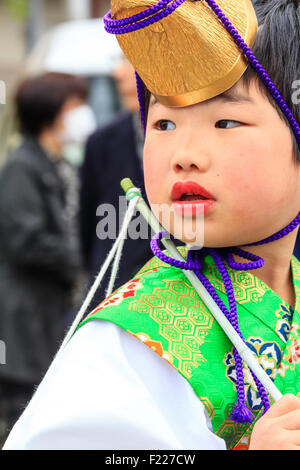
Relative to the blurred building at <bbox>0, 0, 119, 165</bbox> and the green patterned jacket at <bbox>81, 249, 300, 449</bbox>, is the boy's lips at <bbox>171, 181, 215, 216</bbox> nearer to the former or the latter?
the green patterned jacket at <bbox>81, 249, 300, 449</bbox>

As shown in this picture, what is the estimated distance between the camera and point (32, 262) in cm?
360

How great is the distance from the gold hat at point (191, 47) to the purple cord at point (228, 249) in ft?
0.03

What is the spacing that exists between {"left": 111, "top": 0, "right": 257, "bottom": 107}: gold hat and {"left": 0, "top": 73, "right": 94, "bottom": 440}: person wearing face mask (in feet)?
7.77

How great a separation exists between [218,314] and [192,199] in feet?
0.65

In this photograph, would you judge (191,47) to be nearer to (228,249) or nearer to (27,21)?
(228,249)

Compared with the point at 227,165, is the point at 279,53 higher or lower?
higher

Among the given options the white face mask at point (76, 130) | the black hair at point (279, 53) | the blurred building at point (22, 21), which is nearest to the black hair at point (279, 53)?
the black hair at point (279, 53)

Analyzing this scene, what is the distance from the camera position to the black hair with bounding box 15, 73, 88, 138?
3945 millimetres

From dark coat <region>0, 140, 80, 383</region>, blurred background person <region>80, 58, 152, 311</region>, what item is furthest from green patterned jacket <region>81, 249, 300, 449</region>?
dark coat <region>0, 140, 80, 383</region>

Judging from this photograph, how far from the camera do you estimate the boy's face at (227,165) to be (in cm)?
127

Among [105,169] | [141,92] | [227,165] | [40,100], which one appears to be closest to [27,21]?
[40,100]
